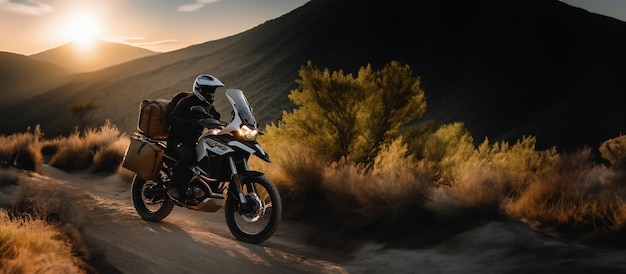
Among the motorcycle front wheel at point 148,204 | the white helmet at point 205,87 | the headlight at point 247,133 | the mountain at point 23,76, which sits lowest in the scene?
the motorcycle front wheel at point 148,204

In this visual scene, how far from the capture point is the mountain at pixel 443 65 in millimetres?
83375

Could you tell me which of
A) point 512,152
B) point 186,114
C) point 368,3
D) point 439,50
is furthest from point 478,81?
point 186,114

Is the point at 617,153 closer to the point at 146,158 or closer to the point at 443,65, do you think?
the point at 146,158

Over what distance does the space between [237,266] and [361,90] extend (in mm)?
15461

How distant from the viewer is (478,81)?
97.9 meters

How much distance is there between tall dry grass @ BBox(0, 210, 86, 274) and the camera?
4625mm

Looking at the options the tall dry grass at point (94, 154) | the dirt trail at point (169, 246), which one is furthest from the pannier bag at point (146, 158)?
the tall dry grass at point (94, 154)

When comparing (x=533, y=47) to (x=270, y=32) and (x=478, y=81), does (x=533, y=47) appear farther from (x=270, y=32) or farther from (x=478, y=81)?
(x=270, y=32)

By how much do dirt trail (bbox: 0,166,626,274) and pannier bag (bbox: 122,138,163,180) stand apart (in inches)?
27.3

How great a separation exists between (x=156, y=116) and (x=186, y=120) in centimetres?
Answer: 68

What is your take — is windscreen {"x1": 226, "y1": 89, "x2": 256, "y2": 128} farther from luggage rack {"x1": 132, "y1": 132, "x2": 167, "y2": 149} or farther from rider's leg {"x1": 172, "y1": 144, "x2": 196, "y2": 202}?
luggage rack {"x1": 132, "y1": 132, "x2": 167, "y2": 149}

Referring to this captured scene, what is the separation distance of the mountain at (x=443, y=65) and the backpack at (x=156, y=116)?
2626 inches

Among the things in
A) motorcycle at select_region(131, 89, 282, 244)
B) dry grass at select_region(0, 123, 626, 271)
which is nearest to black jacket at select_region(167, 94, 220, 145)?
motorcycle at select_region(131, 89, 282, 244)

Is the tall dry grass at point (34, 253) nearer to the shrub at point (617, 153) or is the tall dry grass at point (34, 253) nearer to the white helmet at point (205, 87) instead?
the white helmet at point (205, 87)
